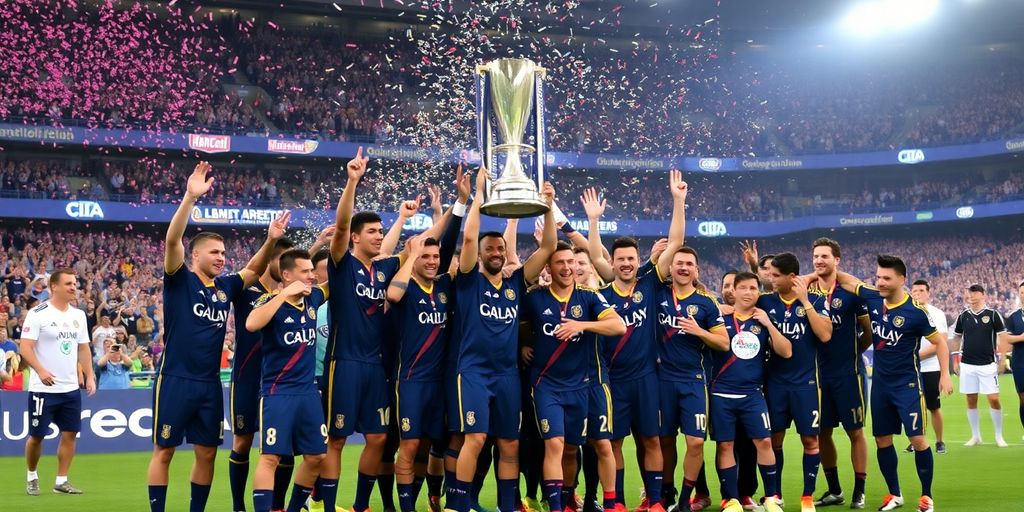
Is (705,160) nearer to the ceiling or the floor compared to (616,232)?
nearer to the ceiling

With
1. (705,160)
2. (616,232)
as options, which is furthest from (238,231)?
(705,160)

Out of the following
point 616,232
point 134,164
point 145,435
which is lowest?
point 145,435

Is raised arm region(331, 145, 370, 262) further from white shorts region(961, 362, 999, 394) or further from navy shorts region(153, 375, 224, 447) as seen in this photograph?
white shorts region(961, 362, 999, 394)

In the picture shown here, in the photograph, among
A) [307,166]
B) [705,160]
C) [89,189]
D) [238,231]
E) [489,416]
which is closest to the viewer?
[489,416]

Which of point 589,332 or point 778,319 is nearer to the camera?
point 589,332

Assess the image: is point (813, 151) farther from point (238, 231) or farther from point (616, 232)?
point (238, 231)

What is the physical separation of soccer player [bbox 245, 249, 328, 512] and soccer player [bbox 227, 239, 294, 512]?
520mm

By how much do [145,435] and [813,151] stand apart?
136 feet

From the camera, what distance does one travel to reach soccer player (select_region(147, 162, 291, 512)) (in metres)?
7.56

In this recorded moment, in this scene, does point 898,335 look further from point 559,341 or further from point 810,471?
point 559,341

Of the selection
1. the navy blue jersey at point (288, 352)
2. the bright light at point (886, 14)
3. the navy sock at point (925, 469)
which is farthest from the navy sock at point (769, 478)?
the bright light at point (886, 14)

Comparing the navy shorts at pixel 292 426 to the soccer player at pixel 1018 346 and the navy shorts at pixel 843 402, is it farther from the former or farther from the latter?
the soccer player at pixel 1018 346

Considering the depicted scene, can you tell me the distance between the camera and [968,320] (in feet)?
49.9

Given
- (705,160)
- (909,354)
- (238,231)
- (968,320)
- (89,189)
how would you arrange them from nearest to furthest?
(909,354) → (968,320) → (89,189) → (238,231) → (705,160)
